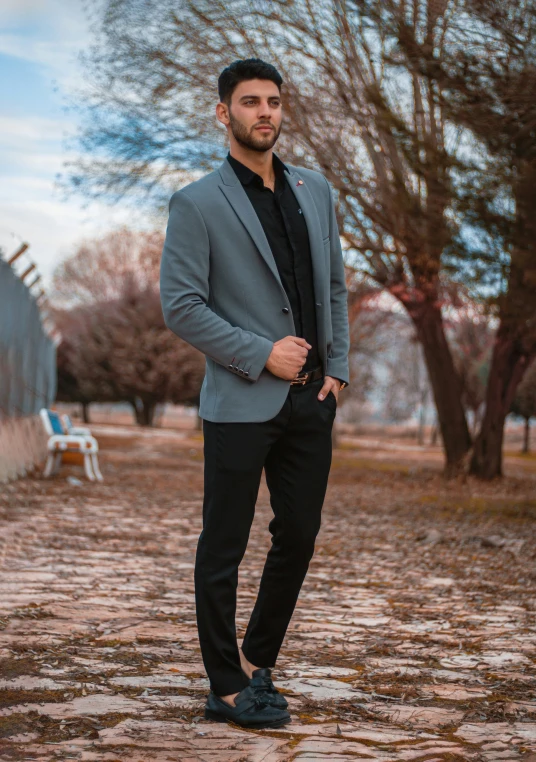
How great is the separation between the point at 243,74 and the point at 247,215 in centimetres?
48

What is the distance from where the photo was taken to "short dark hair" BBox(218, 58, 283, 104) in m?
3.15

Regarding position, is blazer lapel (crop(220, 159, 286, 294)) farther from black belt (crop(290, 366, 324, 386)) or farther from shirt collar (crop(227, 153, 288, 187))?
black belt (crop(290, 366, 324, 386))

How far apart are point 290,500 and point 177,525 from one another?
18.4 ft

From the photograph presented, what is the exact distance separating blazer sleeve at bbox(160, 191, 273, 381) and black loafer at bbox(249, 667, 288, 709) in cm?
101

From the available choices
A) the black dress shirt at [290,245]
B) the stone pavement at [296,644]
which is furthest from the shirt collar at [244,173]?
the stone pavement at [296,644]

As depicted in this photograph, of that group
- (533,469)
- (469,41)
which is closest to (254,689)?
(469,41)

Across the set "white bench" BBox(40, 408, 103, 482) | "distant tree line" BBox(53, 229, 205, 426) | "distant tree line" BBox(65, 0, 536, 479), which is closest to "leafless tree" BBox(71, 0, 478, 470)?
"distant tree line" BBox(65, 0, 536, 479)

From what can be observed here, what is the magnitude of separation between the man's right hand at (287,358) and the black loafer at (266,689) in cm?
102

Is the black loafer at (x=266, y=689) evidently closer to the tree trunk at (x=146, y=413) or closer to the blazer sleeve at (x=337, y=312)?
the blazer sleeve at (x=337, y=312)

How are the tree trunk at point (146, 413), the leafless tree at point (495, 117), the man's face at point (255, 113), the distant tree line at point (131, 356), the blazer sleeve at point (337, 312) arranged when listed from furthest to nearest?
the tree trunk at point (146, 413), the distant tree line at point (131, 356), the leafless tree at point (495, 117), the blazer sleeve at point (337, 312), the man's face at point (255, 113)

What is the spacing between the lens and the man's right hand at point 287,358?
10.00 feet

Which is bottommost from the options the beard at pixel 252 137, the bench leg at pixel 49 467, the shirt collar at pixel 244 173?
the bench leg at pixel 49 467

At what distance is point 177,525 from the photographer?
28.3ft

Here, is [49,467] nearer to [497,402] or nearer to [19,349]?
[19,349]
